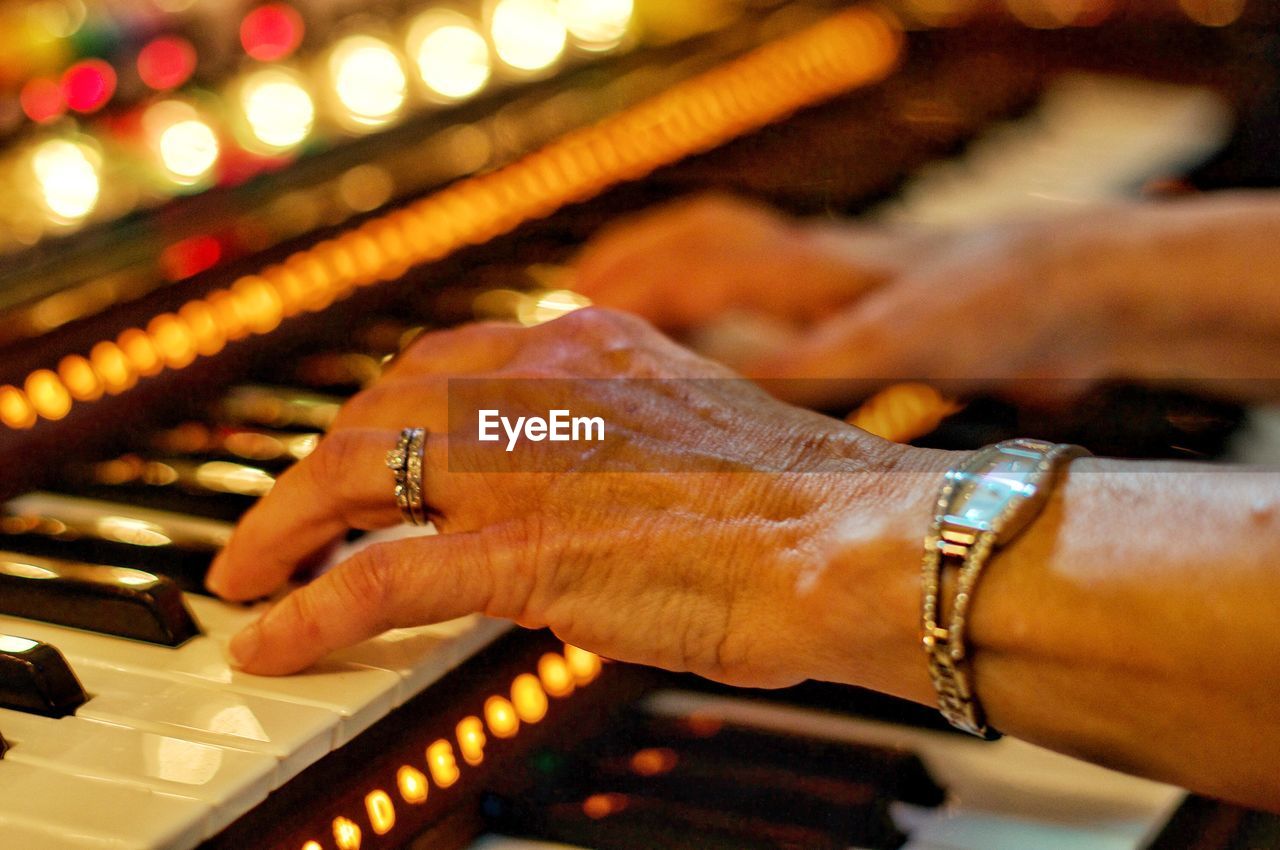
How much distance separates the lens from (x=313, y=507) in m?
0.84

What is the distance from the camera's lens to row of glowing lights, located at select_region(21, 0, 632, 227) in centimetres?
113

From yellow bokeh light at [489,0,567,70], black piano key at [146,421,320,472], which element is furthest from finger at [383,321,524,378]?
yellow bokeh light at [489,0,567,70]

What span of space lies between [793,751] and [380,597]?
0.33 m

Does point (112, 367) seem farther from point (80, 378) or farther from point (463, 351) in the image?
point (463, 351)

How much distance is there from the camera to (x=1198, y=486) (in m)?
0.69

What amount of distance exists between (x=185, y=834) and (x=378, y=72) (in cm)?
98

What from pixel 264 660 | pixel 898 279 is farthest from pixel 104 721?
pixel 898 279

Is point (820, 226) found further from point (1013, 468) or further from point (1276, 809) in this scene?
point (1276, 809)

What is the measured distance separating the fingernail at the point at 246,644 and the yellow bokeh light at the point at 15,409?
0.32 meters

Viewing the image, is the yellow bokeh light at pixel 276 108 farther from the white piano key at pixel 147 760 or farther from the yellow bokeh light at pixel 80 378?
the white piano key at pixel 147 760

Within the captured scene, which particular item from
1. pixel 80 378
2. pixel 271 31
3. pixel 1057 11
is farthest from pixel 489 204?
pixel 1057 11

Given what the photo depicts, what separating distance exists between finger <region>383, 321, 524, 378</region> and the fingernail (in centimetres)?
23

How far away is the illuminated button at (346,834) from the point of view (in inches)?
29.7

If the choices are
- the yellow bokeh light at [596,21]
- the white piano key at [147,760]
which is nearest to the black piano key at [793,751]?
the white piano key at [147,760]
